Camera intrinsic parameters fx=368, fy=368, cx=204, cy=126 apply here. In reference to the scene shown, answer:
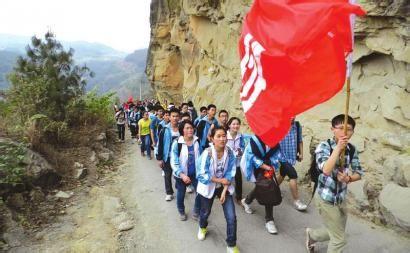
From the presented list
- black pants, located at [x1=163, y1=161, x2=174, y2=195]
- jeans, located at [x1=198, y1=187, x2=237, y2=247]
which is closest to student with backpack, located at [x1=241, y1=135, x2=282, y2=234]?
jeans, located at [x1=198, y1=187, x2=237, y2=247]

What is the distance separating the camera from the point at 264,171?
5.66m

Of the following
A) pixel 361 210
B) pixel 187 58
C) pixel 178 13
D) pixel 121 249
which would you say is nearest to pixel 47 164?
pixel 121 249

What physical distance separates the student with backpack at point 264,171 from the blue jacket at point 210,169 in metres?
0.59

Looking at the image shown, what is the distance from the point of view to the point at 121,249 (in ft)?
18.8

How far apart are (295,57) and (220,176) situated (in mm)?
2386

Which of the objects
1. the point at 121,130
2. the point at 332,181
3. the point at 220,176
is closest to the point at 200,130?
the point at 220,176

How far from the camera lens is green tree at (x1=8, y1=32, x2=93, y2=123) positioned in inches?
425

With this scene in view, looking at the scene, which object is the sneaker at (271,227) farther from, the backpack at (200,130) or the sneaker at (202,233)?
the backpack at (200,130)

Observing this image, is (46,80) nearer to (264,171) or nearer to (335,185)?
(264,171)

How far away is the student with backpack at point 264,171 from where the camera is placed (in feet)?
18.2

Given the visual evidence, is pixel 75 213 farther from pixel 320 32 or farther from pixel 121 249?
pixel 320 32

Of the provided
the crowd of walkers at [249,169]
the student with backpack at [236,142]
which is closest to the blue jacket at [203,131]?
the crowd of walkers at [249,169]

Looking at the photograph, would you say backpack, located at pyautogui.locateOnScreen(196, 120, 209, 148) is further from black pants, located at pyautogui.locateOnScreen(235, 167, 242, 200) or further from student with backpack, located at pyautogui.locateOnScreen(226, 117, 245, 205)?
black pants, located at pyautogui.locateOnScreen(235, 167, 242, 200)

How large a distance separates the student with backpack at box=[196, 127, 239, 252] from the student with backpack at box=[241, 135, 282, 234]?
0.59 m
